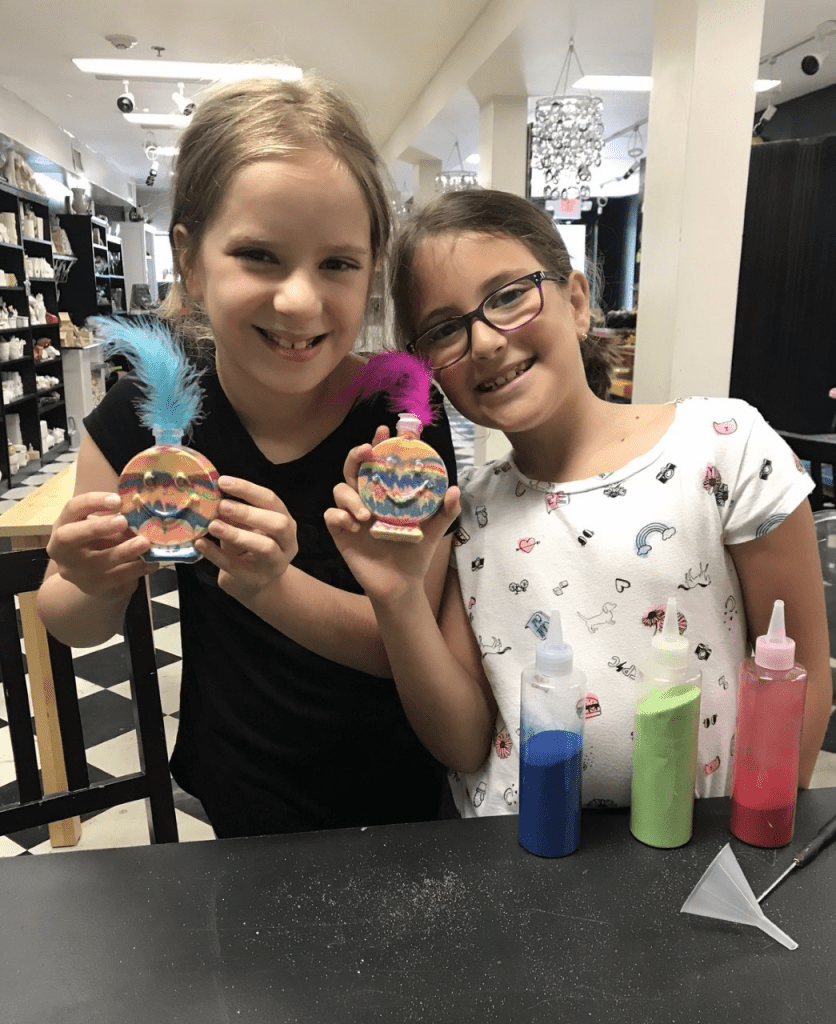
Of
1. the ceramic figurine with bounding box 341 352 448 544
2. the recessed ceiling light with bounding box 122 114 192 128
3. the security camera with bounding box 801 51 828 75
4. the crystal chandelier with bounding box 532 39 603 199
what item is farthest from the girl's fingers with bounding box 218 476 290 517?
the recessed ceiling light with bounding box 122 114 192 128

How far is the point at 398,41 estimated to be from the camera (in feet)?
20.3

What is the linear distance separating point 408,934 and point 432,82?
7781mm

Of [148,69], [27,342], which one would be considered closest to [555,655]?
[148,69]

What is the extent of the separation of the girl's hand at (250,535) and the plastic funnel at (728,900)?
0.53 metres

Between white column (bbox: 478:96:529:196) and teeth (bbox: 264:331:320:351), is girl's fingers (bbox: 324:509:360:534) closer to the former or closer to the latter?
teeth (bbox: 264:331:320:351)

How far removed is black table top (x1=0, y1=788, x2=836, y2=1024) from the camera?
645 mm

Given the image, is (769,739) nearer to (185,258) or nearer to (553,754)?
(553,754)

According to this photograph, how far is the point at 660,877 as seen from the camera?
30.9 inches

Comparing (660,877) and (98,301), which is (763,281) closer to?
(660,877)

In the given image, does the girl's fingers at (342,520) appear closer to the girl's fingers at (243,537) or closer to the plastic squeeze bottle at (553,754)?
the girl's fingers at (243,537)

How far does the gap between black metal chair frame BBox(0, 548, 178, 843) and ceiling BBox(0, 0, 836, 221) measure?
384 centimetres

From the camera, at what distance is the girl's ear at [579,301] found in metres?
1.16

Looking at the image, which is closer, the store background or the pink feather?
the pink feather

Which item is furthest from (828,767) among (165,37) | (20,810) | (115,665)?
(165,37)
